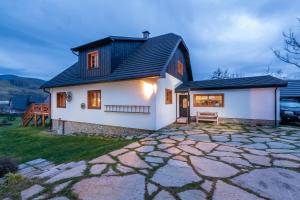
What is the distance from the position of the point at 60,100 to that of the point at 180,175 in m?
11.4

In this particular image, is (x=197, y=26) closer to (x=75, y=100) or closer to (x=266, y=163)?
(x=75, y=100)

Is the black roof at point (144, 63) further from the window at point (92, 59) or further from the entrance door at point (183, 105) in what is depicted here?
the entrance door at point (183, 105)

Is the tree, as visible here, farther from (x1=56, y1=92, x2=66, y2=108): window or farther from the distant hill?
the distant hill

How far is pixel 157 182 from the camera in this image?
2.79 m

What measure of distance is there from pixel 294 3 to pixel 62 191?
12.8m

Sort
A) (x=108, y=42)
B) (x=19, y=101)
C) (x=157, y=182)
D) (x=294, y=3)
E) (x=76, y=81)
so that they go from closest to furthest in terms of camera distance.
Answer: (x=157, y=182) < (x=294, y=3) < (x=108, y=42) < (x=76, y=81) < (x=19, y=101)

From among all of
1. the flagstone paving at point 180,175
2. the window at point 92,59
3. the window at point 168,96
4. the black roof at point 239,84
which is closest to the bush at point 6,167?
the flagstone paving at point 180,175

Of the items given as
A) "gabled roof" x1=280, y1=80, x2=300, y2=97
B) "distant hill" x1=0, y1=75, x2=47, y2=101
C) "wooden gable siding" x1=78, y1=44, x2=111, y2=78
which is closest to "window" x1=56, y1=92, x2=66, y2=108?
"wooden gable siding" x1=78, y1=44, x2=111, y2=78

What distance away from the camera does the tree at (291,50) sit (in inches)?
358

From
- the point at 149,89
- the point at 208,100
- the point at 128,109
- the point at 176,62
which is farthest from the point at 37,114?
the point at 208,100

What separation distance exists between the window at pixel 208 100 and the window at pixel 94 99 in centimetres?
618

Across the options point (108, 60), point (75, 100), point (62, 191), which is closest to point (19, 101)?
point (75, 100)

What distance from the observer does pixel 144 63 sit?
8531 millimetres

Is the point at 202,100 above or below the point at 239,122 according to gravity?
above
